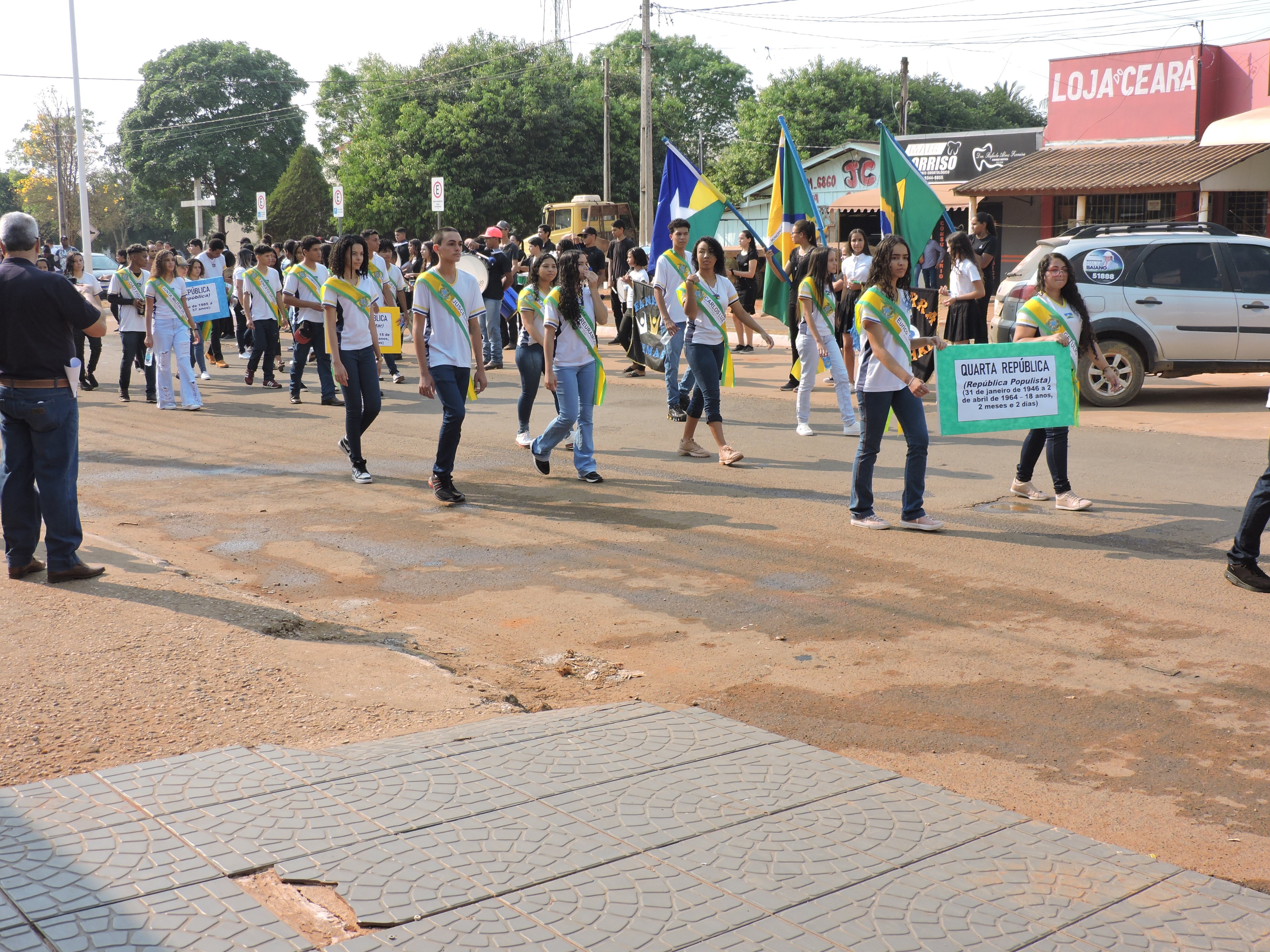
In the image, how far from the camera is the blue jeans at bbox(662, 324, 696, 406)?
11.5 metres

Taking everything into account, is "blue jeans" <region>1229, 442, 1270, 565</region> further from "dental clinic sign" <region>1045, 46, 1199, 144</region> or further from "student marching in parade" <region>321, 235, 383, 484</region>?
"dental clinic sign" <region>1045, 46, 1199, 144</region>

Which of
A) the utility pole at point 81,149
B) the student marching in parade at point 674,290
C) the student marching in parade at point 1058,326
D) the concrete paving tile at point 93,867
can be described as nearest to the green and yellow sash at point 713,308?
the student marching in parade at point 674,290

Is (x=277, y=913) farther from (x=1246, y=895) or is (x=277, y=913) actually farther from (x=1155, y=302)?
(x=1155, y=302)

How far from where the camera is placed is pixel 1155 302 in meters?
12.9

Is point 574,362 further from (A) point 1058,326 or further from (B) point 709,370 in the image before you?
(A) point 1058,326

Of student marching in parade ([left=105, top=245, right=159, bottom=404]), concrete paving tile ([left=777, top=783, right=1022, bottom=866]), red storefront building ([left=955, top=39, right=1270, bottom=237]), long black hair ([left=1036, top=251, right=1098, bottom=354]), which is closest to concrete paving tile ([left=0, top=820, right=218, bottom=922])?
concrete paving tile ([left=777, top=783, right=1022, bottom=866])

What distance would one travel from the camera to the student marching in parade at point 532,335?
9.84 meters

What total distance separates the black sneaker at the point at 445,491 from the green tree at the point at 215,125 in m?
64.2

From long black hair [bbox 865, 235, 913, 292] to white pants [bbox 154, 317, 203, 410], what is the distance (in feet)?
30.4

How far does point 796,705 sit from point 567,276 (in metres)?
5.30

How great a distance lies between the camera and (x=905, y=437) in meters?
7.80

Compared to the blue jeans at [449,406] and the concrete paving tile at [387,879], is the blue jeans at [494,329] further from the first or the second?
the concrete paving tile at [387,879]

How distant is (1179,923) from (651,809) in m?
1.47

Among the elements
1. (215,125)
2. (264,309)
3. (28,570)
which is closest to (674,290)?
(28,570)
